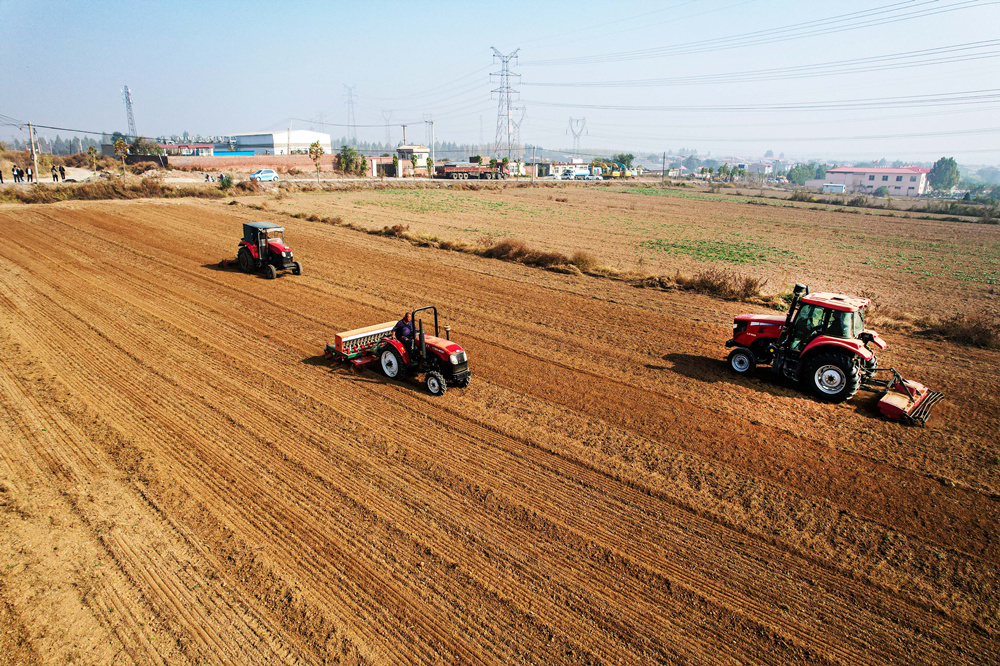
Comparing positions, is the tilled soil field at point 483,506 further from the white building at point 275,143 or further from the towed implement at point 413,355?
the white building at point 275,143

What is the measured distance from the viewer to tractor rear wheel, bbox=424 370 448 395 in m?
10.9

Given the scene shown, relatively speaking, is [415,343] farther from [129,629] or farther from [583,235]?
[583,235]

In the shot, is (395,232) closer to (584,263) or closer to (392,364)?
(584,263)

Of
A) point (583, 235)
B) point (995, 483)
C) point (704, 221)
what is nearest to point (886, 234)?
point (704, 221)

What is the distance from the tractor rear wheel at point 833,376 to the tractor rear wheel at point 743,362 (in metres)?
1.26

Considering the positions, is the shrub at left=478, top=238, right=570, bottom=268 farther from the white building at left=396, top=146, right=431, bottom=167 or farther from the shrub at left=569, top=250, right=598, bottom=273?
the white building at left=396, top=146, right=431, bottom=167

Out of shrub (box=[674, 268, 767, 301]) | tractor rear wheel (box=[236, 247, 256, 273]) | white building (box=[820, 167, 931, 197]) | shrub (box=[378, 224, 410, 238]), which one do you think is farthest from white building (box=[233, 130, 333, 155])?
white building (box=[820, 167, 931, 197])

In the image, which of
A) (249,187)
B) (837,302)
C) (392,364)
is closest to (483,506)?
(392,364)

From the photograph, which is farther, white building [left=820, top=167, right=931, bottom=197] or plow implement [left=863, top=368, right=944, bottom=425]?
white building [left=820, top=167, right=931, bottom=197]

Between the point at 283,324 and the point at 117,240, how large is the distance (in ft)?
55.7

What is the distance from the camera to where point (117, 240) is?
1020 inches

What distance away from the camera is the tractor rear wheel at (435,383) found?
35.7 ft

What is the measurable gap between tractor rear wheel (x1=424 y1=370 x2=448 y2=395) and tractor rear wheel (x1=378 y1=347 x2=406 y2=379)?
81 cm

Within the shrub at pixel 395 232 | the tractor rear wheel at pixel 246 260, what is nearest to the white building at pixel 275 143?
the shrub at pixel 395 232
